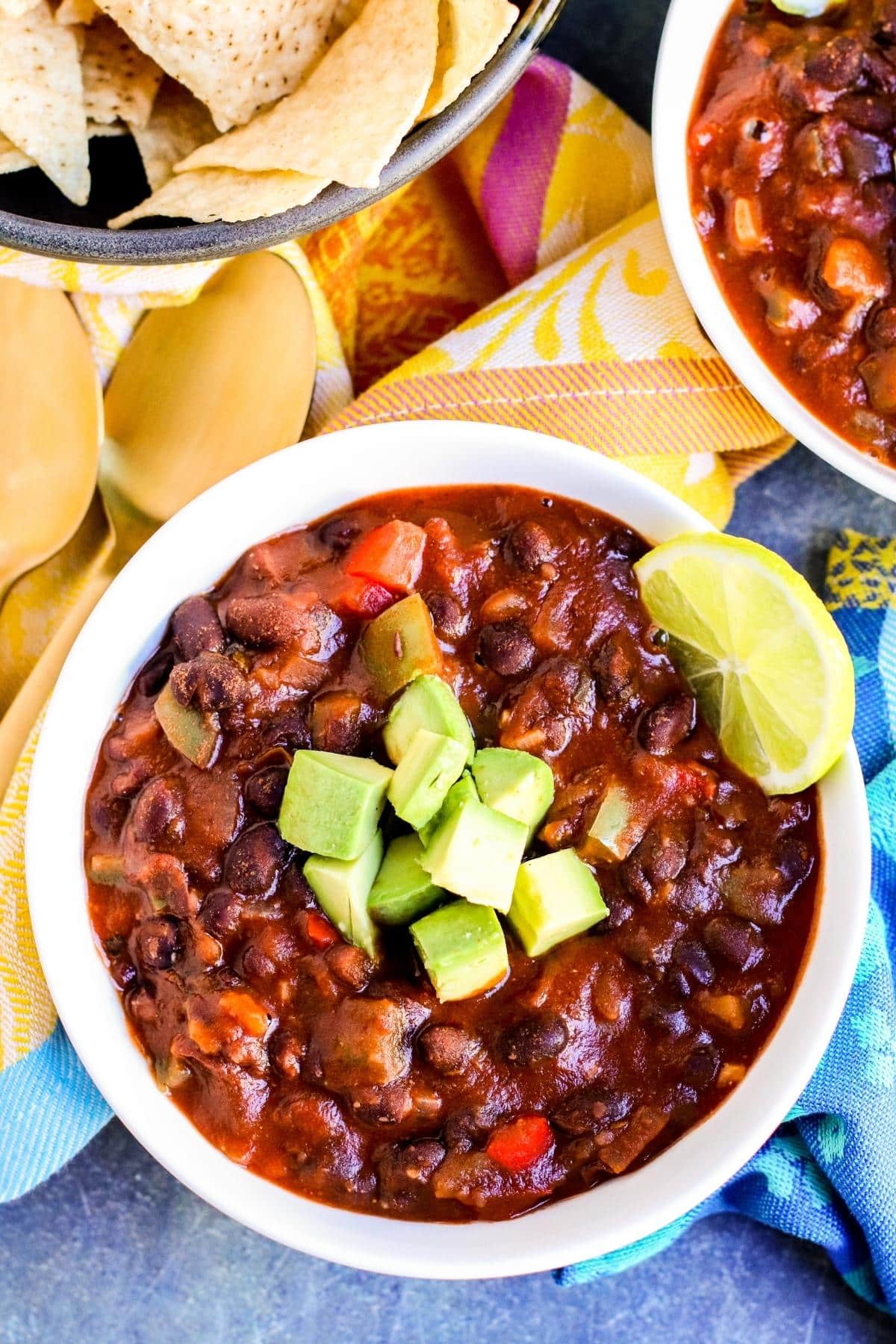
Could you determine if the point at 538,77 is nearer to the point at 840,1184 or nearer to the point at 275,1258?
the point at 840,1184

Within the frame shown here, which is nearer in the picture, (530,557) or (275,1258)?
(530,557)

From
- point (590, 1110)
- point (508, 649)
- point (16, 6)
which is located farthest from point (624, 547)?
point (16, 6)

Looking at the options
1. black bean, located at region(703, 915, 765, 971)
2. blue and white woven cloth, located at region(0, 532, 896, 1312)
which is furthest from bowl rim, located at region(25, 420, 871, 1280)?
blue and white woven cloth, located at region(0, 532, 896, 1312)

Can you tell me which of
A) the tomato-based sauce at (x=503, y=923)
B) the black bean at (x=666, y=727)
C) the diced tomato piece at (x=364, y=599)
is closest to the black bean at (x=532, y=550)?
the tomato-based sauce at (x=503, y=923)

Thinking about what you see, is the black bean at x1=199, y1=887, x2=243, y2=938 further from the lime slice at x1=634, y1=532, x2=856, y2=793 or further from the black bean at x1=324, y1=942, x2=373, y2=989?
the lime slice at x1=634, y1=532, x2=856, y2=793

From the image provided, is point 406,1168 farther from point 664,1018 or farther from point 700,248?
point 700,248

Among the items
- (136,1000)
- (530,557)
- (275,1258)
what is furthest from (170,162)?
(275,1258)
